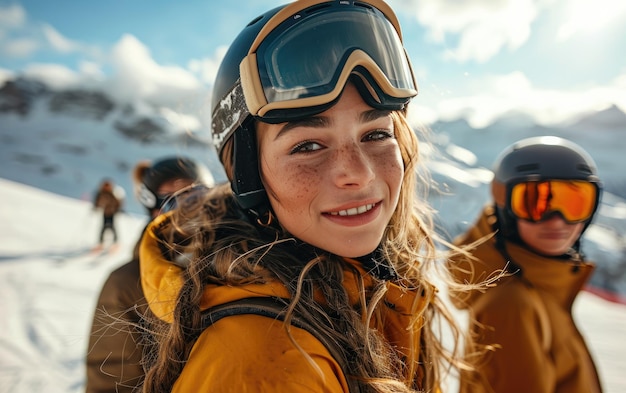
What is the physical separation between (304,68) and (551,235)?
2137 mm

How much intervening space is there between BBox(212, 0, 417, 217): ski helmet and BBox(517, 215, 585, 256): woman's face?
5.47ft

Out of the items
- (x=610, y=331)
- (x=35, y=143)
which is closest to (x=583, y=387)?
(x=610, y=331)

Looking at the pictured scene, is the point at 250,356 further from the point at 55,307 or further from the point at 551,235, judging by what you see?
the point at 55,307

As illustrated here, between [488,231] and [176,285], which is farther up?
[176,285]

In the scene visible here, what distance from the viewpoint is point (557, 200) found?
8.36 ft

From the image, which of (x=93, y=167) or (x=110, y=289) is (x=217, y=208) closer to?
(x=110, y=289)

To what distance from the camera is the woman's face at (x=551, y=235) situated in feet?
8.24

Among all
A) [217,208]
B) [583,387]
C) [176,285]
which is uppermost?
[217,208]

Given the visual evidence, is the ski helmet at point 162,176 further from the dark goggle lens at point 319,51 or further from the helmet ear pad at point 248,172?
the dark goggle lens at point 319,51

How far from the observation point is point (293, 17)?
4.47 feet

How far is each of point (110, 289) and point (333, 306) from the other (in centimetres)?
131

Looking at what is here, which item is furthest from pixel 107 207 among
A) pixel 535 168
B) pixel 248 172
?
pixel 535 168

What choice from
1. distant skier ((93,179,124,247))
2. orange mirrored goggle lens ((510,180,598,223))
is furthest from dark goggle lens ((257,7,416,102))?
distant skier ((93,179,124,247))

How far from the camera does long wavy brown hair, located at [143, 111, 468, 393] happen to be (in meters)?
1.11
